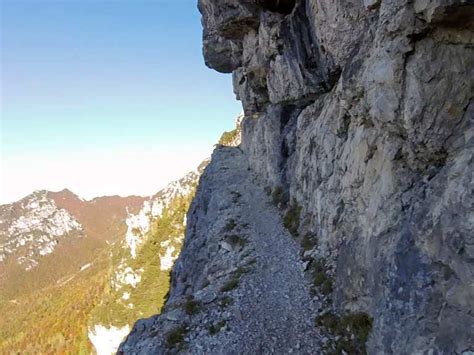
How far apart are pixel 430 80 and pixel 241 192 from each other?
3535 cm

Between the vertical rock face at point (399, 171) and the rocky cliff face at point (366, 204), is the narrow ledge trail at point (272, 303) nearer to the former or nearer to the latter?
the rocky cliff face at point (366, 204)

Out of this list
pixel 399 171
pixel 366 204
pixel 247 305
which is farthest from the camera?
pixel 247 305

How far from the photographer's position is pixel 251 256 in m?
30.0

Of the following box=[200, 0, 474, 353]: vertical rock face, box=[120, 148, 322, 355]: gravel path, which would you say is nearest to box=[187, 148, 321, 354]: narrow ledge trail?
box=[120, 148, 322, 355]: gravel path

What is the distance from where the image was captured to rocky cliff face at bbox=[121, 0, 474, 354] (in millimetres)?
12711

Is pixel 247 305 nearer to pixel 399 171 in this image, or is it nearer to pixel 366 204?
pixel 366 204

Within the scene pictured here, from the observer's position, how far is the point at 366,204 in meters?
19.1

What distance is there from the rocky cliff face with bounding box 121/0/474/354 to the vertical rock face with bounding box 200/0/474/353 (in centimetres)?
5

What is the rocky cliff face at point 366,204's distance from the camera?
12.7 metres

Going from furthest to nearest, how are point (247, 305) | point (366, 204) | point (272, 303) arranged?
point (247, 305) < point (272, 303) < point (366, 204)

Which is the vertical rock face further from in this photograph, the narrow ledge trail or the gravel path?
the gravel path

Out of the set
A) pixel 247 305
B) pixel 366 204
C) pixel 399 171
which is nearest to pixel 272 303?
pixel 247 305

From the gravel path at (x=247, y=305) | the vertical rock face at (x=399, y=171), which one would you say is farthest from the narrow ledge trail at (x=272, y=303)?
the vertical rock face at (x=399, y=171)

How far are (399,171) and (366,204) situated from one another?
314 centimetres
